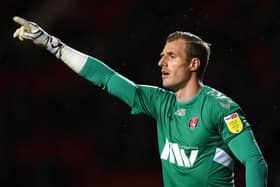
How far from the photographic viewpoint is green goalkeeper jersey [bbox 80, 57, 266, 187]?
2.68 meters

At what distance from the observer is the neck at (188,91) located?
9.70 feet

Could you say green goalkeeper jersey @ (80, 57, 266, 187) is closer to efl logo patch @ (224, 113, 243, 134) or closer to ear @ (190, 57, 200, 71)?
efl logo patch @ (224, 113, 243, 134)

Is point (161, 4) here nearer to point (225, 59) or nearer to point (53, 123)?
point (225, 59)

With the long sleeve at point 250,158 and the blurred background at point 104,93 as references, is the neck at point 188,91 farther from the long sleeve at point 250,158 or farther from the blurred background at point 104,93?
the blurred background at point 104,93

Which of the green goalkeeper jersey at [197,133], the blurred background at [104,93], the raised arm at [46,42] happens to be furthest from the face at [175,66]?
the blurred background at [104,93]

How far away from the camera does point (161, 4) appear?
18.8ft

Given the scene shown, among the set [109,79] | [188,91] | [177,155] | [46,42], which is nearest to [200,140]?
[177,155]

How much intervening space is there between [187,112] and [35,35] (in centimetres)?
79

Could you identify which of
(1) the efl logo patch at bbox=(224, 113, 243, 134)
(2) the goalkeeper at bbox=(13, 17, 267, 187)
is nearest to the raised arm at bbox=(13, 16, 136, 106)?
(2) the goalkeeper at bbox=(13, 17, 267, 187)

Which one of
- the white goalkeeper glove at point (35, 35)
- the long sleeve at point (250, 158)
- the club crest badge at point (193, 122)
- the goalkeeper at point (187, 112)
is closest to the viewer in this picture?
the long sleeve at point (250, 158)

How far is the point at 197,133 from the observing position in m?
2.84

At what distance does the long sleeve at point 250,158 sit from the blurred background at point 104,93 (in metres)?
2.35

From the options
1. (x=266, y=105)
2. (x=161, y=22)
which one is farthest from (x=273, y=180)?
(x=161, y=22)

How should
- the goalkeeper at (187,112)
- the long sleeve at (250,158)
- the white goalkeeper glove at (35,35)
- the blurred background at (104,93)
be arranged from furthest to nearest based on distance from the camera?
the blurred background at (104,93) < the white goalkeeper glove at (35,35) < the goalkeeper at (187,112) < the long sleeve at (250,158)
